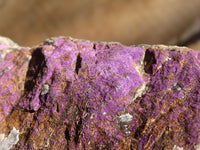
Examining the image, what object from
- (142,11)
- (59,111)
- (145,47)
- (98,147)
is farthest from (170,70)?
(142,11)

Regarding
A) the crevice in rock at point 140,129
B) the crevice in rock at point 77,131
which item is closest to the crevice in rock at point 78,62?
the crevice in rock at point 77,131

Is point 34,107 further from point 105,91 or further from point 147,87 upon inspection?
point 147,87

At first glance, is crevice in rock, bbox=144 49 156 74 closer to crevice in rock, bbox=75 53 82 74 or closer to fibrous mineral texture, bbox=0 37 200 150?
fibrous mineral texture, bbox=0 37 200 150

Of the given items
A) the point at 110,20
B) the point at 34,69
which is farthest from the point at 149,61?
the point at 110,20

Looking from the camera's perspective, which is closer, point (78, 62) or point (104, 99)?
point (104, 99)

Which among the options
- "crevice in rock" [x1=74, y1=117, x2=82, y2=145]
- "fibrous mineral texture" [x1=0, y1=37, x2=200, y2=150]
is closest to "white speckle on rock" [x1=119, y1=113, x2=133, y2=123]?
"fibrous mineral texture" [x1=0, y1=37, x2=200, y2=150]

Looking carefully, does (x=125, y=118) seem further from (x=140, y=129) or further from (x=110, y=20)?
(x=110, y=20)
